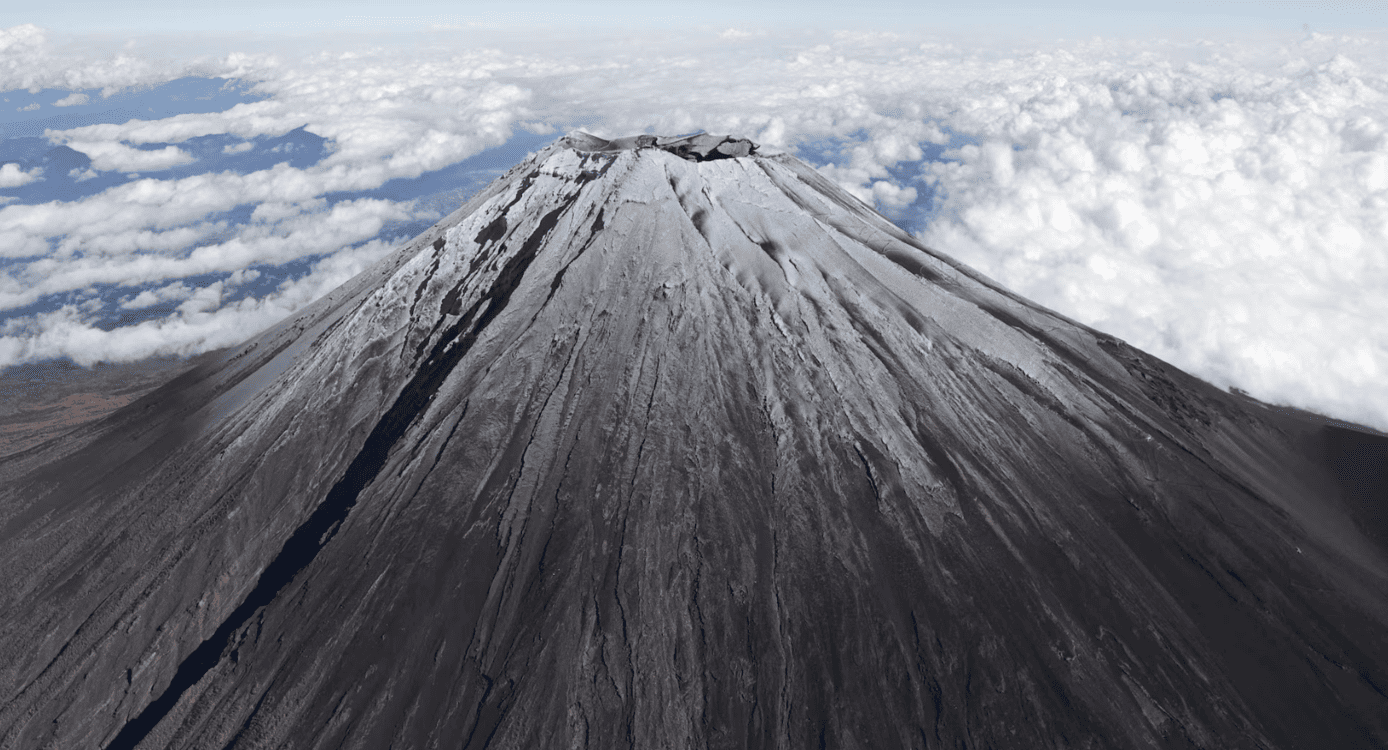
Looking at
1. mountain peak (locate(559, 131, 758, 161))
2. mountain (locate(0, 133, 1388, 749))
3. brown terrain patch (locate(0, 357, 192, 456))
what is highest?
mountain peak (locate(559, 131, 758, 161))

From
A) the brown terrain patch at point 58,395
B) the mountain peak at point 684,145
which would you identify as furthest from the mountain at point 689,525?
the brown terrain patch at point 58,395

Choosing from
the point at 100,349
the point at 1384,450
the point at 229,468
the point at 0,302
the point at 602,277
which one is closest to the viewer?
the point at 229,468

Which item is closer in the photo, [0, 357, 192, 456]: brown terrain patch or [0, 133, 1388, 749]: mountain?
[0, 133, 1388, 749]: mountain

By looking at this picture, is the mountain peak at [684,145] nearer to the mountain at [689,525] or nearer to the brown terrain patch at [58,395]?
the mountain at [689,525]

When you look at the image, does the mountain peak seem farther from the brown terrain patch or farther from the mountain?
the brown terrain patch

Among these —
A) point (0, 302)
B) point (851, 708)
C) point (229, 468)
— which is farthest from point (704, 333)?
point (0, 302)

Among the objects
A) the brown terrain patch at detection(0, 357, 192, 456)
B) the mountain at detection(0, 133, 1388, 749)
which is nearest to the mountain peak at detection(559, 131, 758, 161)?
the mountain at detection(0, 133, 1388, 749)

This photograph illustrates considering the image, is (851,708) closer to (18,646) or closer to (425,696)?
(425,696)
